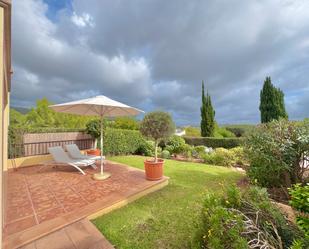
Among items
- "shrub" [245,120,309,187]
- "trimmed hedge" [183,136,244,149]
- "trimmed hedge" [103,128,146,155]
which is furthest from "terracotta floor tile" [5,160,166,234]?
"trimmed hedge" [183,136,244,149]

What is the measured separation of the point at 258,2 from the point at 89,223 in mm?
9357

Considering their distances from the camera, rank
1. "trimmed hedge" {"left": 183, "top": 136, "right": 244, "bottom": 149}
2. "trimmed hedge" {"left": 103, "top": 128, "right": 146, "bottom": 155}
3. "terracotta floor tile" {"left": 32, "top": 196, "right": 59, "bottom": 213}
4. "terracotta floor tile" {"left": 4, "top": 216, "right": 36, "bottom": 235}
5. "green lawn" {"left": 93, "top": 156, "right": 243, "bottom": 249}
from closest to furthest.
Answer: "green lawn" {"left": 93, "top": 156, "right": 243, "bottom": 249}, "terracotta floor tile" {"left": 4, "top": 216, "right": 36, "bottom": 235}, "terracotta floor tile" {"left": 32, "top": 196, "right": 59, "bottom": 213}, "trimmed hedge" {"left": 103, "top": 128, "right": 146, "bottom": 155}, "trimmed hedge" {"left": 183, "top": 136, "right": 244, "bottom": 149}

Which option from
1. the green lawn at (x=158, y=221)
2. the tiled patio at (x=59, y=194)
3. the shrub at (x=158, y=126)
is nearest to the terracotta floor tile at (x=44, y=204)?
the tiled patio at (x=59, y=194)

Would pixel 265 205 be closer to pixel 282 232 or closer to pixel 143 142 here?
pixel 282 232

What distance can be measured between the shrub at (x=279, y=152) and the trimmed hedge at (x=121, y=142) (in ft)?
27.3

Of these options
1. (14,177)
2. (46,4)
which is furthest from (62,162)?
(46,4)

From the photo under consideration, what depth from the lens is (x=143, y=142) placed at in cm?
1283

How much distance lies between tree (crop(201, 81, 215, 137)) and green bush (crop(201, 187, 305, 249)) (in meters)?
14.9

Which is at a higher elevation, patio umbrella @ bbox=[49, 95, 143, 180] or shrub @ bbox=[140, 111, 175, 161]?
patio umbrella @ bbox=[49, 95, 143, 180]

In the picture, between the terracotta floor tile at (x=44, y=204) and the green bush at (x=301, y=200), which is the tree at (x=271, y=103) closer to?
the green bush at (x=301, y=200)

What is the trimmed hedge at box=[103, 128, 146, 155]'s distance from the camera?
431 inches

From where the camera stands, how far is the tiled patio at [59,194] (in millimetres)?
3305

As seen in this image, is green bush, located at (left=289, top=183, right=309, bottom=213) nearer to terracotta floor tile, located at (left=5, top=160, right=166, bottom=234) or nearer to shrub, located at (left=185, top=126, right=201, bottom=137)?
terracotta floor tile, located at (left=5, top=160, right=166, bottom=234)

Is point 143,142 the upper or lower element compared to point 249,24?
lower
